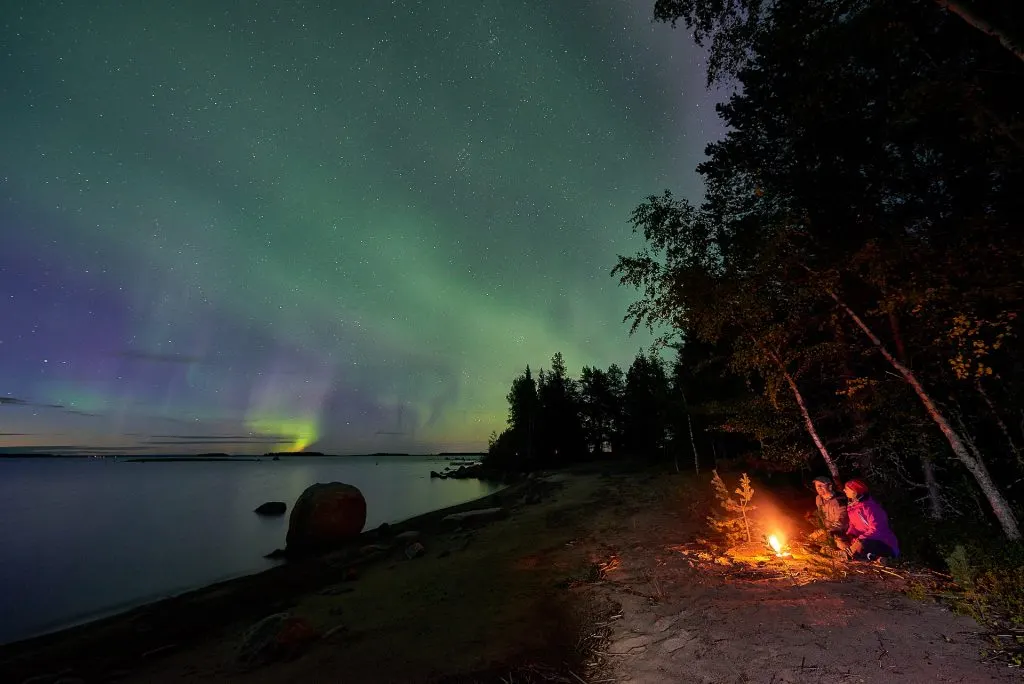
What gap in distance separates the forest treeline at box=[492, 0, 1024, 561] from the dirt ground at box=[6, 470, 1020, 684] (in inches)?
200

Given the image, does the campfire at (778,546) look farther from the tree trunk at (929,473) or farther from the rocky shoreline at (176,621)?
the rocky shoreline at (176,621)

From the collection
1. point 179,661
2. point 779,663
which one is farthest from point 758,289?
point 179,661

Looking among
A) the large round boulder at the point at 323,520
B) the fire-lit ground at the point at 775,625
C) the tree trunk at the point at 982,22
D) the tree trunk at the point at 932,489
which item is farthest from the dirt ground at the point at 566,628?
the tree trunk at the point at 982,22

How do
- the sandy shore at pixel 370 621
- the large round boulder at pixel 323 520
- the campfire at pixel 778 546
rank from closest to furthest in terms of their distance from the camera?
the sandy shore at pixel 370 621
the campfire at pixel 778 546
the large round boulder at pixel 323 520

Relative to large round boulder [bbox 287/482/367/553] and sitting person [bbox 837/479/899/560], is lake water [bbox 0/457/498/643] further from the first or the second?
sitting person [bbox 837/479/899/560]

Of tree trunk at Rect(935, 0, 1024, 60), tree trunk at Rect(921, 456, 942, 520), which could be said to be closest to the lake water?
tree trunk at Rect(921, 456, 942, 520)

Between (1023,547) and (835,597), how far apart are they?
3.96m

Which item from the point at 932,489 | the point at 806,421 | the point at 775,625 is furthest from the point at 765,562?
the point at 932,489

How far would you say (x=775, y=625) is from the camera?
17.7 feet

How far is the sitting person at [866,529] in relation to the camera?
769cm

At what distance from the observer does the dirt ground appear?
15.1 feet

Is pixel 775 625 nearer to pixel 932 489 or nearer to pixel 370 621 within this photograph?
pixel 370 621

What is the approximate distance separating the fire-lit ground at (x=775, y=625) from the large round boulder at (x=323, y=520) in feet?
52.9

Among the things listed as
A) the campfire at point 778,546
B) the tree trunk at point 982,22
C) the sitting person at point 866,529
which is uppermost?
the tree trunk at point 982,22
